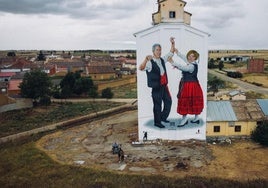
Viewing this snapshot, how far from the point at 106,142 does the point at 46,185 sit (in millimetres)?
10537

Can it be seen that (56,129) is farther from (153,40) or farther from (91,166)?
(153,40)

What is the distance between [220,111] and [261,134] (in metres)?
4.43

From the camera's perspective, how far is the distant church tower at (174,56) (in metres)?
28.9

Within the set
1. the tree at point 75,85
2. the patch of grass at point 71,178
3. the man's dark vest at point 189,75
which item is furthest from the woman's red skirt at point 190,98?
the tree at point 75,85

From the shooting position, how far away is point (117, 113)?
143 feet

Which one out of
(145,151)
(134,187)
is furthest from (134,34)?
(134,187)

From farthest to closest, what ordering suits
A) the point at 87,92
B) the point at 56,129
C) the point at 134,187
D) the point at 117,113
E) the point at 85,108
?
the point at 87,92 → the point at 85,108 → the point at 117,113 → the point at 56,129 → the point at 134,187

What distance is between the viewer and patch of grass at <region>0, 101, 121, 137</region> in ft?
122

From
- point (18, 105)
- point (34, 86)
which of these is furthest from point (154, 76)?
point (18, 105)

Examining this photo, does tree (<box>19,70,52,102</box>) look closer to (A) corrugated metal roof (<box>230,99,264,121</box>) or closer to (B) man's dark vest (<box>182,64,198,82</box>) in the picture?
(B) man's dark vest (<box>182,64,198,82</box>)

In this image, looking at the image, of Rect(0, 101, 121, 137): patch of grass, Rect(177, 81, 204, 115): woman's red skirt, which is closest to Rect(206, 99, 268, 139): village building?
Rect(177, 81, 204, 115): woman's red skirt

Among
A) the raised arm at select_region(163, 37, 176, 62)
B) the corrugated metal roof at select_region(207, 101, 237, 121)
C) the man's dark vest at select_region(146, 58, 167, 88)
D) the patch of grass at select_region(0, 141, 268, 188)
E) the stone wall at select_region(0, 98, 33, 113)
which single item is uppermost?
the raised arm at select_region(163, 37, 176, 62)

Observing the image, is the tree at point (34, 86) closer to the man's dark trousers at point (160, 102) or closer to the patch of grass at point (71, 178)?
the patch of grass at point (71, 178)

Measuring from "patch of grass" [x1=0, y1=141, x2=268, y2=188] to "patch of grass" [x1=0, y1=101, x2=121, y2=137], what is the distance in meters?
11.3
